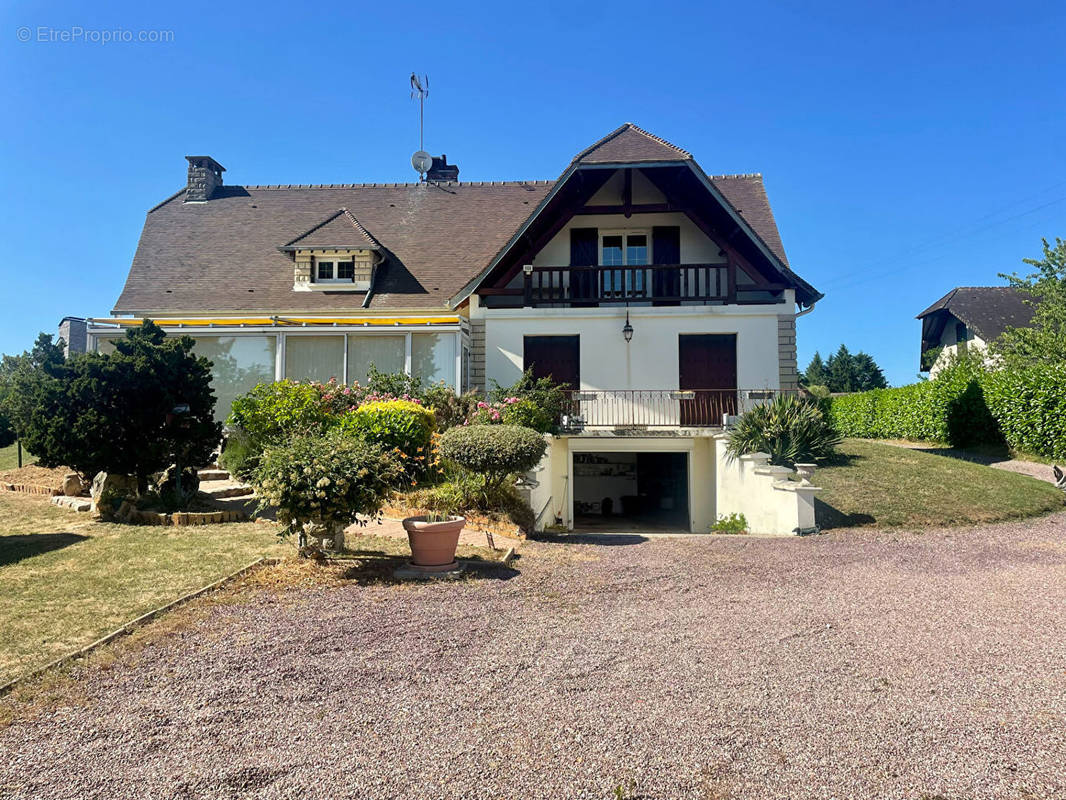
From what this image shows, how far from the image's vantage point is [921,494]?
13203 millimetres

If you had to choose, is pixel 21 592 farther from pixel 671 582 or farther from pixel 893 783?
pixel 893 783

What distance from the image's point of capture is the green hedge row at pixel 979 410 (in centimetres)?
1775

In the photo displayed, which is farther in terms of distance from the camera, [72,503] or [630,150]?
[630,150]

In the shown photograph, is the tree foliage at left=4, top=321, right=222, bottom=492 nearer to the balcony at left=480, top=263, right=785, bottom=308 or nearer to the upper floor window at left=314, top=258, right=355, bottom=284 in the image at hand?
the balcony at left=480, top=263, right=785, bottom=308

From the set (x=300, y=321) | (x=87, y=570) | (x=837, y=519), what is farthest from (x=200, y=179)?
(x=837, y=519)

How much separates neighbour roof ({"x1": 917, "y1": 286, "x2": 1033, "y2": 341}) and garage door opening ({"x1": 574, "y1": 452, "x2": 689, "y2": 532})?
86.2 feet

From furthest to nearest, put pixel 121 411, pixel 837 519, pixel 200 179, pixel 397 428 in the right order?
1. pixel 200 179
2. pixel 397 428
3. pixel 837 519
4. pixel 121 411

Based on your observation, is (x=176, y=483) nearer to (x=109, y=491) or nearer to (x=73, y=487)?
(x=109, y=491)

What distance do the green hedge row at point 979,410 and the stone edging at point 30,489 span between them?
17038 mm

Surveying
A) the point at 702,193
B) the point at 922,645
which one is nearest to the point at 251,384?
the point at 702,193

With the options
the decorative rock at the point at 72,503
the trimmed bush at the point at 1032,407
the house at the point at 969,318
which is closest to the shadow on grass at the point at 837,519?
the trimmed bush at the point at 1032,407

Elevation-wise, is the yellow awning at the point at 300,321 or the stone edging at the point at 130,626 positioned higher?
the yellow awning at the point at 300,321

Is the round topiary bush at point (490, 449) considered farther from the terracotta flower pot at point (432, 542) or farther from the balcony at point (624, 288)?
the balcony at point (624, 288)

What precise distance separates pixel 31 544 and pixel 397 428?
560 cm
